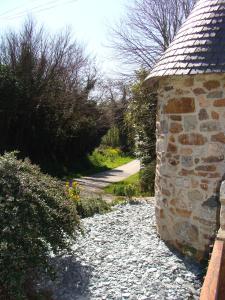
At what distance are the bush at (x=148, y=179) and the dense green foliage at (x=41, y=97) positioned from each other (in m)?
7.53

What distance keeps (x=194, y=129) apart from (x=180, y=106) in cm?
43

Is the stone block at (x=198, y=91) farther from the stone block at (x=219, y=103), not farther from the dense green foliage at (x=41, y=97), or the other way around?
the dense green foliage at (x=41, y=97)

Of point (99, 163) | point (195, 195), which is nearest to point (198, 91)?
point (195, 195)

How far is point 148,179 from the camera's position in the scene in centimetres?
1260

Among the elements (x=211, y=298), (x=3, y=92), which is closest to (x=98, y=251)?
(x=211, y=298)

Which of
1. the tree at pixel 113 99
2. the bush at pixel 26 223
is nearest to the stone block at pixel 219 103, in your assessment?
the bush at pixel 26 223

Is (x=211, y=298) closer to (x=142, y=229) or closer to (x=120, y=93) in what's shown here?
(x=142, y=229)

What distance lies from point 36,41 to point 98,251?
1463 centimetres

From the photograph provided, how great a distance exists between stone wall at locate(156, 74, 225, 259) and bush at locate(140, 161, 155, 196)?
20.4 feet

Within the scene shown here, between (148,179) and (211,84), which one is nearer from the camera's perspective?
(211,84)

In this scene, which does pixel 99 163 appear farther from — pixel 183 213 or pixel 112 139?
pixel 183 213

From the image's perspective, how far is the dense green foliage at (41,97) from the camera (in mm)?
17719

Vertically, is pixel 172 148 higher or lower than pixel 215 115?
lower

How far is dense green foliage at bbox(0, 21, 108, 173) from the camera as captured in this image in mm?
17719
